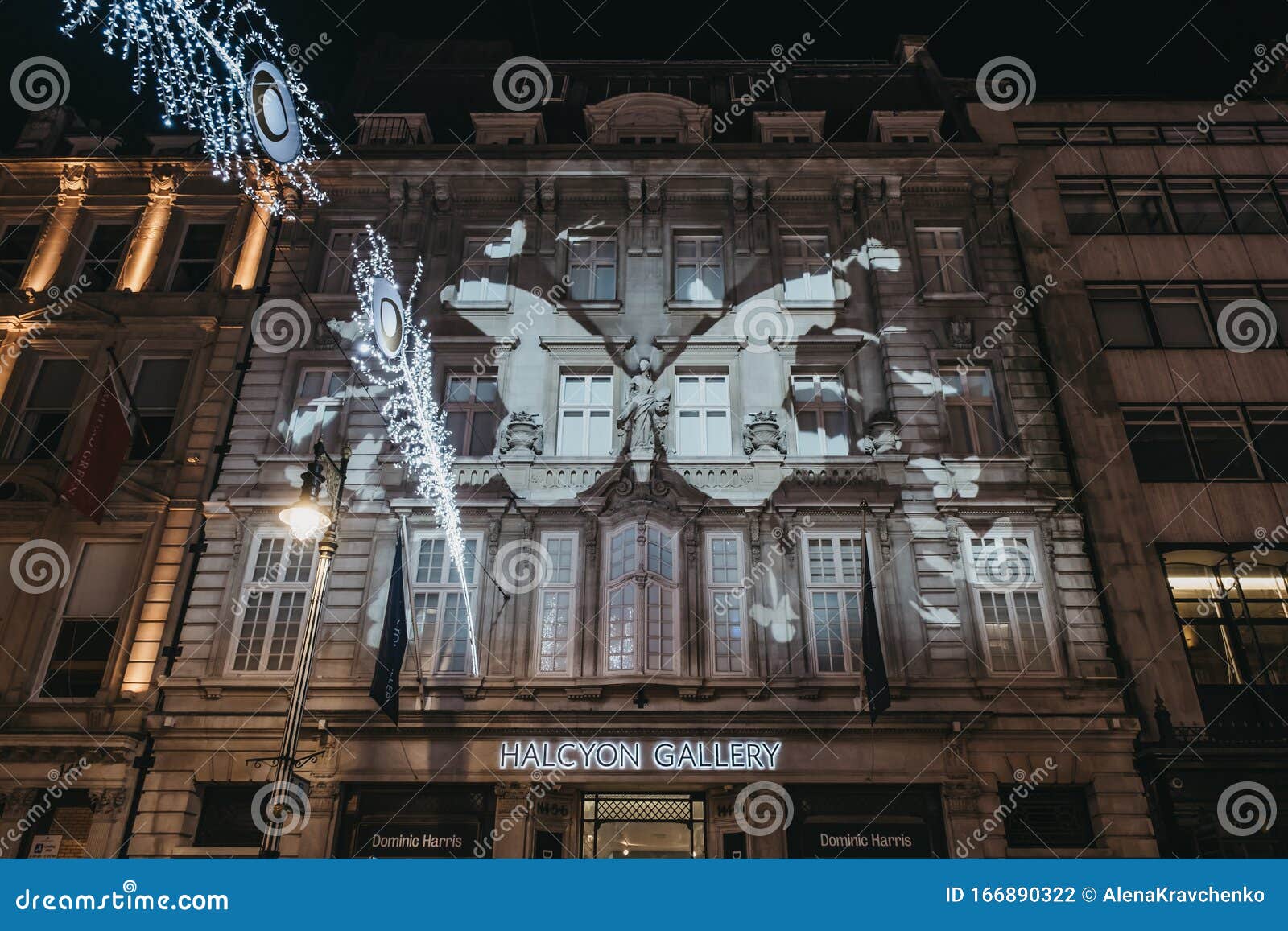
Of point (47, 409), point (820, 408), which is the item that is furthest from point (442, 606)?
point (47, 409)

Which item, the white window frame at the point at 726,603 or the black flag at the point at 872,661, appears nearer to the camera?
the black flag at the point at 872,661

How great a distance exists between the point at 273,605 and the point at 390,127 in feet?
45.3

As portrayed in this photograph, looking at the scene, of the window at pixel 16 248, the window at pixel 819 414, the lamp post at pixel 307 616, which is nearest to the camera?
the lamp post at pixel 307 616

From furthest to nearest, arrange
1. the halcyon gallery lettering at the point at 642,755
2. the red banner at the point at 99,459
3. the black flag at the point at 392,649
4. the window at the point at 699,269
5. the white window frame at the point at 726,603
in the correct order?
the window at the point at 699,269, the red banner at the point at 99,459, the white window frame at the point at 726,603, the halcyon gallery lettering at the point at 642,755, the black flag at the point at 392,649

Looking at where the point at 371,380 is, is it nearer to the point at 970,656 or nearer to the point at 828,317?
the point at 828,317

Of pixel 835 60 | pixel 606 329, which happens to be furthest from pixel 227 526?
pixel 835 60

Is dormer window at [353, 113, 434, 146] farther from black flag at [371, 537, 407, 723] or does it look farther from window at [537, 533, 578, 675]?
black flag at [371, 537, 407, 723]

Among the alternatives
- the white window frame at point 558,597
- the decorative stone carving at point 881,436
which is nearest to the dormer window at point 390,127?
the white window frame at point 558,597

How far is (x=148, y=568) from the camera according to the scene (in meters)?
18.2

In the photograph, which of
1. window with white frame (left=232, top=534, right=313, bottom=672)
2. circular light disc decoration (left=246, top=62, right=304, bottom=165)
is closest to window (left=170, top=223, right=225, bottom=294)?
window with white frame (left=232, top=534, right=313, bottom=672)

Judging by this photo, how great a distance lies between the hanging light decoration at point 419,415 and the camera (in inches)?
710

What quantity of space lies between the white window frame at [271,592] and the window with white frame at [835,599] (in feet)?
34.3

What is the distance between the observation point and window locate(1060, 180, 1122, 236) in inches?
899

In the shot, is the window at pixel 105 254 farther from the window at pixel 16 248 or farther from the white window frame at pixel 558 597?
the white window frame at pixel 558 597
